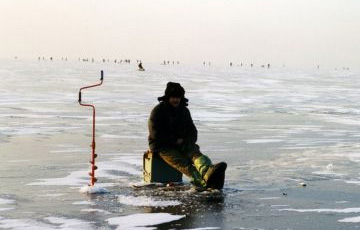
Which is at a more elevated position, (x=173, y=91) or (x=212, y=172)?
(x=173, y=91)

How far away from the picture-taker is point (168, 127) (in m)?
10.1

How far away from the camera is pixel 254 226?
7477 millimetres

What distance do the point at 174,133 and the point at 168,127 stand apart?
0.16 meters

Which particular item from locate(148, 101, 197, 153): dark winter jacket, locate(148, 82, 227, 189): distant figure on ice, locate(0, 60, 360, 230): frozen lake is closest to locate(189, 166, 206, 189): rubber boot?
locate(148, 82, 227, 189): distant figure on ice

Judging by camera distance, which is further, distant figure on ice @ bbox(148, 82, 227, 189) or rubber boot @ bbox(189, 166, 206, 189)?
distant figure on ice @ bbox(148, 82, 227, 189)

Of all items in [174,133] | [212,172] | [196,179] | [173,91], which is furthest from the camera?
[174,133]

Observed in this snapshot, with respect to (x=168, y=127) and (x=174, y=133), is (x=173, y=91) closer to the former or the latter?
(x=168, y=127)

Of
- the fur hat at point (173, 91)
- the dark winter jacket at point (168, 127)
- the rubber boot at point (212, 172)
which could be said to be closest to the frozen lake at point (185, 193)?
the rubber boot at point (212, 172)

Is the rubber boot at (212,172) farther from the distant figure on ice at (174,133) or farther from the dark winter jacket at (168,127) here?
the dark winter jacket at (168,127)

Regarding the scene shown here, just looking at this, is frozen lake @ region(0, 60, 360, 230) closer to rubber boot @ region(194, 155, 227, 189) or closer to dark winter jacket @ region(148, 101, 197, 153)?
rubber boot @ region(194, 155, 227, 189)

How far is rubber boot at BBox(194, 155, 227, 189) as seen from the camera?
30.5 ft

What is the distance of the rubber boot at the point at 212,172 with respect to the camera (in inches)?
366

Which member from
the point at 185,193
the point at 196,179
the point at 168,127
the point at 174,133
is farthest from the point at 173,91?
the point at 185,193

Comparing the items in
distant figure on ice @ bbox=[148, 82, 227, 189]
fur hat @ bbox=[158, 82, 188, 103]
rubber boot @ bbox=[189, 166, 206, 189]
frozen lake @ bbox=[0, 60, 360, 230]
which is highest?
fur hat @ bbox=[158, 82, 188, 103]
